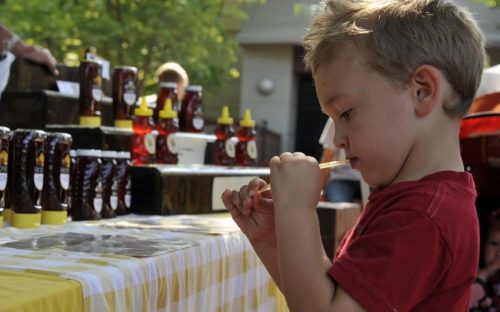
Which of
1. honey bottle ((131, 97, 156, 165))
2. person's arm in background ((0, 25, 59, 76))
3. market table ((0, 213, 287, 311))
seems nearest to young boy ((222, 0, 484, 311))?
market table ((0, 213, 287, 311))

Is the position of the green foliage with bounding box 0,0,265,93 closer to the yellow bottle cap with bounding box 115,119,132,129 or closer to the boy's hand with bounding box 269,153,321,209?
the yellow bottle cap with bounding box 115,119,132,129

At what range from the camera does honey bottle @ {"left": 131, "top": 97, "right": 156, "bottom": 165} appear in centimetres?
255

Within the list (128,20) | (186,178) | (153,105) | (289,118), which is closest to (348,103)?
(186,178)

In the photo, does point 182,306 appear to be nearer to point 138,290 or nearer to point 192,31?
point 138,290

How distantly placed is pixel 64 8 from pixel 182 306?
9.96 metres

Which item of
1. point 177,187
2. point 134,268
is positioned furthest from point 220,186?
point 134,268

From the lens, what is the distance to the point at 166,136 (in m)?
2.67

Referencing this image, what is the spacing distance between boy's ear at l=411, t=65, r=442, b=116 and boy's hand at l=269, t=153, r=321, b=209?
22cm

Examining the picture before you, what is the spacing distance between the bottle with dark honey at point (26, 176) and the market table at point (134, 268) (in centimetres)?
5

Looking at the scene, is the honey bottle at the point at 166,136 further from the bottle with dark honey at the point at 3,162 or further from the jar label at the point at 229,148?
the bottle with dark honey at the point at 3,162

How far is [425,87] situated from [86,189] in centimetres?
114

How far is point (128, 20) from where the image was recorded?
10.9 meters

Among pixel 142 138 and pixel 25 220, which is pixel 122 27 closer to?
pixel 142 138

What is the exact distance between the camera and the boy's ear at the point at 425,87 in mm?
1306
